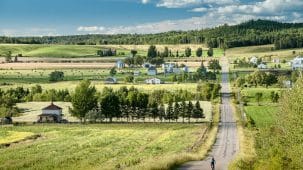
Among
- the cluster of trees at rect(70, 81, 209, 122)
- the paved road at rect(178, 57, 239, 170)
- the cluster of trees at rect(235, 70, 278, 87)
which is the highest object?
the cluster of trees at rect(235, 70, 278, 87)

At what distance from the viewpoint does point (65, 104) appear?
137 metres

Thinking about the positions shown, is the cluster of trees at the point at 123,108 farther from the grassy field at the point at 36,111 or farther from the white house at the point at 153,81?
the white house at the point at 153,81

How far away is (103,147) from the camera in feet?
243

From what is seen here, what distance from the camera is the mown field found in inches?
2260

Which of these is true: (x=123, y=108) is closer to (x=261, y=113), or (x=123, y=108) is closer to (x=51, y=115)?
(x=51, y=115)

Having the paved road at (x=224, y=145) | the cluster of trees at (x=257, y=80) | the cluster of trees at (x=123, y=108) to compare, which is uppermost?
the cluster of trees at (x=257, y=80)

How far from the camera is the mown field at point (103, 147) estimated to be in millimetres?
57406

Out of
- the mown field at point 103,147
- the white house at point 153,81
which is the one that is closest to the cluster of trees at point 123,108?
the mown field at point 103,147

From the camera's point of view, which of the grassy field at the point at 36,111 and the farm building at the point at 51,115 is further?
the grassy field at the point at 36,111

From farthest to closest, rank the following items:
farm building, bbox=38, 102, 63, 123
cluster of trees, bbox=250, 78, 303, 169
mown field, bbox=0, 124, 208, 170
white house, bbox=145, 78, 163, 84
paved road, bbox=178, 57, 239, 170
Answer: white house, bbox=145, 78, 163, 84 → farm building, bbox=38, 102, 63, 123 → mown field, bbox=0, 124, 208, 170 → paved road, bbox=178, 57, 239, 170 → cluster of trees, bbox=250, 78, 303, 169

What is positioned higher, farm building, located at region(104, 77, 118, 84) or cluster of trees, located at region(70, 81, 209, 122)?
farm building, located at region(104, 77, 118, 84)

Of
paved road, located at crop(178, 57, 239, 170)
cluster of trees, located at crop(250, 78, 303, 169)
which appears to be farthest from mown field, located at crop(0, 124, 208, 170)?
cluster of trees, located at crop(250, 78, 303, 169)

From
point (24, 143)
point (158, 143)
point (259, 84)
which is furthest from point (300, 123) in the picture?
point (259, 84)

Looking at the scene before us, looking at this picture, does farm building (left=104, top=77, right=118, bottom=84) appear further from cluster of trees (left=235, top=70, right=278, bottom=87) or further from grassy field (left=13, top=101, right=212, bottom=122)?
grassy field (left=13, top=101, right=212, bottom=122)
